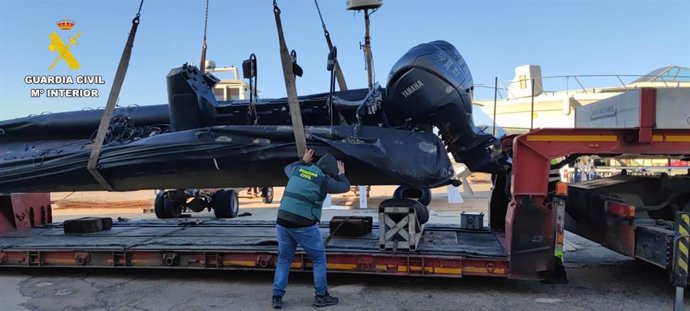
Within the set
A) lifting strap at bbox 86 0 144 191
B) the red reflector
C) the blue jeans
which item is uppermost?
lifting strap at bbox 86 0 144 191

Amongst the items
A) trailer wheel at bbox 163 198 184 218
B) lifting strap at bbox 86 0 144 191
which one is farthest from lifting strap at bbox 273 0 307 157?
trailer wheel at bbox 163 198 184 218

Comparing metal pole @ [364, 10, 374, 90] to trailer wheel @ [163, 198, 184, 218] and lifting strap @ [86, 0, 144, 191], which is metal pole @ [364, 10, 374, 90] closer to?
lifting strap @ [86, 0, 144, 191]

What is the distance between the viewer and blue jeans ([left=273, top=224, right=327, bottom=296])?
5238mm

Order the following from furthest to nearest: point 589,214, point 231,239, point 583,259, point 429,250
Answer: point 583,259
point 231,239
point 589,214
point 429,250

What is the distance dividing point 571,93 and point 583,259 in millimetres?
11393

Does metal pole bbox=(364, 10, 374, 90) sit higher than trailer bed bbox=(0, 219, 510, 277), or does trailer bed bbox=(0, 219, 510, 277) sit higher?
metal pole bbox=(364, 10, 374, 90)

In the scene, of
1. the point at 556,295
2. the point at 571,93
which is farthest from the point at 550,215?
the point at 571,93

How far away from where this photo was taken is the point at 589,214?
6.45 m

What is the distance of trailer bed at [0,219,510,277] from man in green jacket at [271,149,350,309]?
0.72 metres

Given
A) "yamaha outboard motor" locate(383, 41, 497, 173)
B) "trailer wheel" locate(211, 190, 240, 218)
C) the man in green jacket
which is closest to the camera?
the man in green jacket

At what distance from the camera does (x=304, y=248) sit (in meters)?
5.27

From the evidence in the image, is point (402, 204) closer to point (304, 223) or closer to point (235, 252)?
point (304, 223)

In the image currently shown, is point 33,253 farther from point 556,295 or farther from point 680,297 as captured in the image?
point 680,297

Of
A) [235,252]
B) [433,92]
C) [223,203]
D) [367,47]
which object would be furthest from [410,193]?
[223,203]
